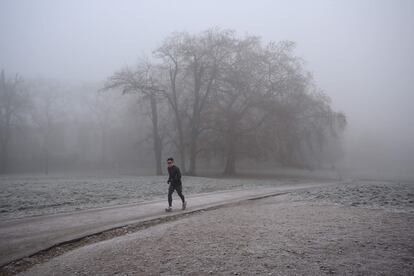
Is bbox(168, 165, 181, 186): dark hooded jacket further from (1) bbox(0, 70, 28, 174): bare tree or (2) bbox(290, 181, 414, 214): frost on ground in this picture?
(1) bbox(0, 70, 28, 174): bare tree

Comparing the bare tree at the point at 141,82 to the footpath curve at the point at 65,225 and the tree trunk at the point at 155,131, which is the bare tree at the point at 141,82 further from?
the footpath curve at the point at 65,225

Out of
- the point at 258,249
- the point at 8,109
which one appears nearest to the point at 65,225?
the point at 258,249

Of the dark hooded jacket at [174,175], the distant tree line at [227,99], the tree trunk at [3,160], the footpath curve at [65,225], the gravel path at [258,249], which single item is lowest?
the gravel path at [258,249]

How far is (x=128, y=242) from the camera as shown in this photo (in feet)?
24.2

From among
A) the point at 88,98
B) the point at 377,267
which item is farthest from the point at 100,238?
the point at 88,98

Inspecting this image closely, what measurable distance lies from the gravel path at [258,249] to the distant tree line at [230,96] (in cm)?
2280

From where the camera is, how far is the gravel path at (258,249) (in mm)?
5504

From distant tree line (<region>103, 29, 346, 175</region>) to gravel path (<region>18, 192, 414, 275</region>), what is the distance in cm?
2280

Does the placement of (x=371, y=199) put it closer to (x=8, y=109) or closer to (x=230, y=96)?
(x=230, y=96)

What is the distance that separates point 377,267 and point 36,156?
5448 centimetres

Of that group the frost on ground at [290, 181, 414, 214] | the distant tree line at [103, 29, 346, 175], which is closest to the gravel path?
the frost on ground at [290, 181, 414, 214]

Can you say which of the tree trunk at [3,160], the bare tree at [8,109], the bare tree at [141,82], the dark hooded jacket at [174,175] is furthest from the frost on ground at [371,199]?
the bare tree at [8,109]

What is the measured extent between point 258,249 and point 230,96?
27987mm

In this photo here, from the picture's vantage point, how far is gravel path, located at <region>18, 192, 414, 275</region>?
550 cm
